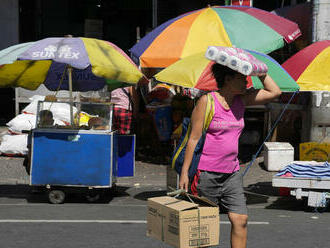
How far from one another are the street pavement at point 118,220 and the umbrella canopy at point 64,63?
5.78 feet

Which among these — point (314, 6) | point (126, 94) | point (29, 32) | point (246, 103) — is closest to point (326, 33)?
point (314, 6)

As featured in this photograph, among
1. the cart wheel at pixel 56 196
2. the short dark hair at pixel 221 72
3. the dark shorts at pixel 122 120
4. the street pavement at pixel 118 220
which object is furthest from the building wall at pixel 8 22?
the short dark hair at pixel 221 72

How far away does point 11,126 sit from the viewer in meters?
13.7

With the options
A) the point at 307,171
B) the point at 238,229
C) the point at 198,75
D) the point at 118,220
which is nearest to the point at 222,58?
the point at 238,229

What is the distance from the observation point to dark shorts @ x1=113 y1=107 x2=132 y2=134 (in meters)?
12.2

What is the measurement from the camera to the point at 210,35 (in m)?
10.6

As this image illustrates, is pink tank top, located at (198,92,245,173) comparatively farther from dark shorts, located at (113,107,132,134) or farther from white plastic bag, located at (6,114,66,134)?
white plastic bag, located at (6,114,66,134)

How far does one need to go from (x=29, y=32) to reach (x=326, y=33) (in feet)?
29.0

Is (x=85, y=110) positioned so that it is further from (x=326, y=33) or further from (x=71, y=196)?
(x=326, y=33)

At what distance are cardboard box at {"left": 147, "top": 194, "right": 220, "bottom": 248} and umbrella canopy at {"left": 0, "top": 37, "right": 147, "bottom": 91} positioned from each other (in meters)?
4.09

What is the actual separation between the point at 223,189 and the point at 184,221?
2.47ft

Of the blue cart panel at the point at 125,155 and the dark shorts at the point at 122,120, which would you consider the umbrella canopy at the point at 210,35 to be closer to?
the blue cart panel at the point at 125,155

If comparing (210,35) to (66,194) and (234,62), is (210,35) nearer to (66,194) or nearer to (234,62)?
(66,194)

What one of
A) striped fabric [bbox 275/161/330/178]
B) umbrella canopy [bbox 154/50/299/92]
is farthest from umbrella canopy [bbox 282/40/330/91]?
striped fabric [bbox 275/161/330/178]
